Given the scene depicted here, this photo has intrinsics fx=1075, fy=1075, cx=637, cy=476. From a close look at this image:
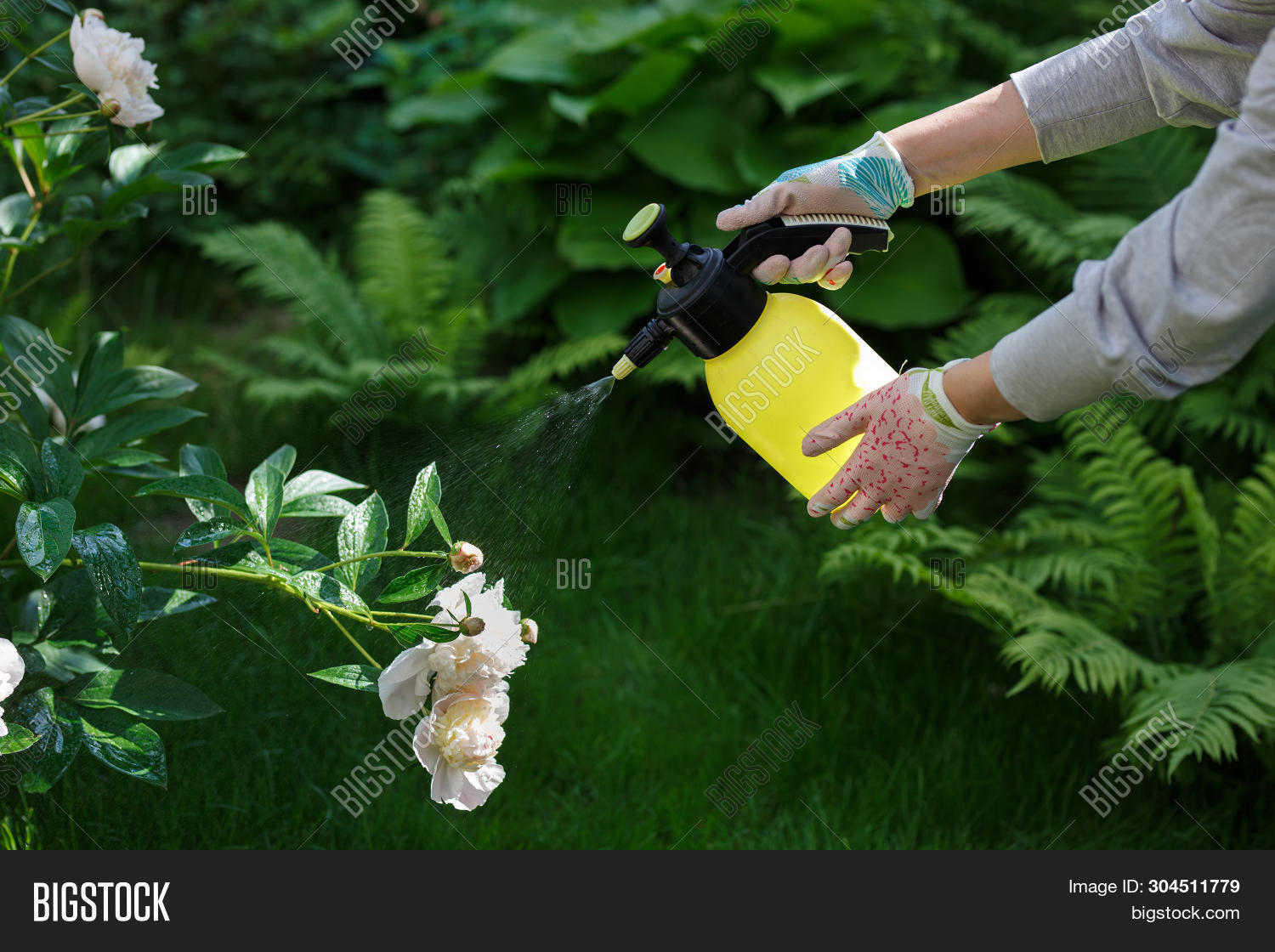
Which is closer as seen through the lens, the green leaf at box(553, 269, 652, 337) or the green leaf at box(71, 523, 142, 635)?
the green leaf at box(71, 523, 142, 635)

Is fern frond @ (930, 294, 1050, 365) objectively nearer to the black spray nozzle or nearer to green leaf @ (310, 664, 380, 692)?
the black spray nozzle

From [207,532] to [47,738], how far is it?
0.42 m

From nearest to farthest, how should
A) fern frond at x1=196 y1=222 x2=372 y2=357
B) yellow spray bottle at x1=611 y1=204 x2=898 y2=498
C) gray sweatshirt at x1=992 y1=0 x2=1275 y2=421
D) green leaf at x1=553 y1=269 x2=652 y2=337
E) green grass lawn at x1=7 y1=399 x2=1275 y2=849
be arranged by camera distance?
gray sweatshirt at x1=992 y1=0 x2=1275 y2=421
yellow spray bottle at x1=611 y1=204 x2=898 y2=498
green grass lawn at x1=7 y1=399 x2=1275 y2=849
green leaf at x1=553 y1=269 x2=652 y2=337
fern frond at x1=196 y1=222 x2=372 y2=357

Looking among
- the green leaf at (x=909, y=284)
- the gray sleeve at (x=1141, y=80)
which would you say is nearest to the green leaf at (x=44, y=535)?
the gray sleeve at (x=1141, y=80)

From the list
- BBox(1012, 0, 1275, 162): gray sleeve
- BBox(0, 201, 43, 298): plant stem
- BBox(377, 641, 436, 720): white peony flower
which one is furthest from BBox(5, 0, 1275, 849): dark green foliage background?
BBox(1012, 0, 1275, 162): gray sleeve

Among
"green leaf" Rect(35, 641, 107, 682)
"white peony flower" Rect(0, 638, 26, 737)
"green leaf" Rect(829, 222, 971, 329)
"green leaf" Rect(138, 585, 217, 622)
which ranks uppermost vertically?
"white peony flower" Rect(0, 638, 26, 737)

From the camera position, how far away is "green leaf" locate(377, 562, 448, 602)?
155 cm

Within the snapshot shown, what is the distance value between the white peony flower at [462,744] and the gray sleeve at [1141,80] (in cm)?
126

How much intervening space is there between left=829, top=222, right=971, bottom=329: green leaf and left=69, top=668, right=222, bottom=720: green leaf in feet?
8.18

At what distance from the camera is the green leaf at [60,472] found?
160 centimetres

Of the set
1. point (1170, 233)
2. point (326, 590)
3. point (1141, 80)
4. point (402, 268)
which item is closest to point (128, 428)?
point (326, 590)

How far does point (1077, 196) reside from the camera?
12.5 feet

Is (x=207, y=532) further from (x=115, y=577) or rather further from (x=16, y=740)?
(x=16, y=740)

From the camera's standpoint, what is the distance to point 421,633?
149 cm
